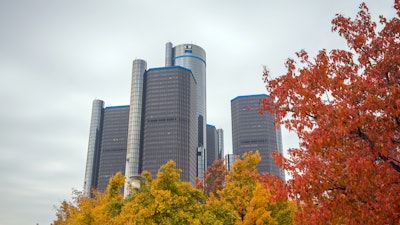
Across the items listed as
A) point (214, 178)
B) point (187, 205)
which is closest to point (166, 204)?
point (187, 205)

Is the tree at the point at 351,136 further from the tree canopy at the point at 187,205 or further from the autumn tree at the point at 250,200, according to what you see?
the autumn tree at the point at 250,200

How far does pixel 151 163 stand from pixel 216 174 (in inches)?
5369

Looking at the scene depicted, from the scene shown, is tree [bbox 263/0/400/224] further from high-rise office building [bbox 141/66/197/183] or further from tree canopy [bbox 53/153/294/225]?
high-rise office building [bbox 141/66/197/183]

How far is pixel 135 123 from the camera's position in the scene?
623 feet

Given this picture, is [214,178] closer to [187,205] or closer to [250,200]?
[250,200]

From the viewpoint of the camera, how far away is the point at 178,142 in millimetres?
190500

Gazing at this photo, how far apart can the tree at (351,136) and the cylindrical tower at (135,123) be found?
6803 inches

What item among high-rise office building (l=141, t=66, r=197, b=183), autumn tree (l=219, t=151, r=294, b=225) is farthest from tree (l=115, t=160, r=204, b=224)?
high-rise office building (l=141, t=66, r=197, b=183)

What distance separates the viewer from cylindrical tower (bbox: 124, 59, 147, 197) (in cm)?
17970

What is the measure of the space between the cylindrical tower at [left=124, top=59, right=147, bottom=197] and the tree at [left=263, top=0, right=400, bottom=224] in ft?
567

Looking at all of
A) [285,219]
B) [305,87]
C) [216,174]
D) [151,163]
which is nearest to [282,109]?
[305,87]

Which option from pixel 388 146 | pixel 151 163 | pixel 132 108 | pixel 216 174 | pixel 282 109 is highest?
pixel 132 108

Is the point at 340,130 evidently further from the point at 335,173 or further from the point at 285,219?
the point at 285,219

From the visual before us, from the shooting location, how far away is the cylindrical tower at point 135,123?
179700mm
